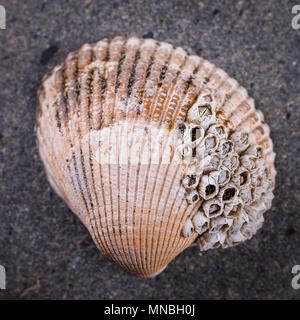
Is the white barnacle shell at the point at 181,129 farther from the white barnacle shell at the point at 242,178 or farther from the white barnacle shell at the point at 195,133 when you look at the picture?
the white barnacle shell at the point at 242,178

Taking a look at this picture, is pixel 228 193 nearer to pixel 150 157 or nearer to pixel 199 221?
pixel 199 221

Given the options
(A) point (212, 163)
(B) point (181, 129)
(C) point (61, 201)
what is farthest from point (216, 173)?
(C) point (61, 201)

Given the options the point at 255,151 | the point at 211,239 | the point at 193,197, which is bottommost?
the point at 211,239

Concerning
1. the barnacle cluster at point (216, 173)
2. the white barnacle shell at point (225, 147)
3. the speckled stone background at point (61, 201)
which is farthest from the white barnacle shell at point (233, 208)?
the speckled stone background at point (61, 201)

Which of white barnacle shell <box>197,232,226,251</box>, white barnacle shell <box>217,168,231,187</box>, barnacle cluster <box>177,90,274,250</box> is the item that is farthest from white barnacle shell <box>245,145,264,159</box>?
white barnacle shell <box>197,232,226,251</box>

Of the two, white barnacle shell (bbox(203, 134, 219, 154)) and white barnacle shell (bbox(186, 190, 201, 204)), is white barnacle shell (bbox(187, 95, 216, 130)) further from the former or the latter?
white barnacle shell (bbox(186, 190, 201, 204))

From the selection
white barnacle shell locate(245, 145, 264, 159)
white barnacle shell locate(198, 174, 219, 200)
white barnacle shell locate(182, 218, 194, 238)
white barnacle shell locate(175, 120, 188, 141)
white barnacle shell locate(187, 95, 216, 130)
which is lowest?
white barnacle shell locate(182, 218, 194, 238)
